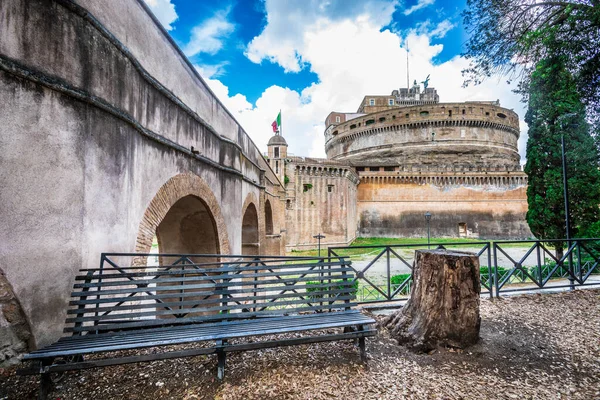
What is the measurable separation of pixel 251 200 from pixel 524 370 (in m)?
8.23

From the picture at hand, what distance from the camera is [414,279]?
353 centimetres

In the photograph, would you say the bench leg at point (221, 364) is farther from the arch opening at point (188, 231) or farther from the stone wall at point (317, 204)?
the stone wall at point (317, 204)

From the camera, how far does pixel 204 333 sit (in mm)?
2619

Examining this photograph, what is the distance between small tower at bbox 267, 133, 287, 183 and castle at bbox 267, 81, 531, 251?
83mm

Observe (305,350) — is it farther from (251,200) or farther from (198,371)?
(251,200)

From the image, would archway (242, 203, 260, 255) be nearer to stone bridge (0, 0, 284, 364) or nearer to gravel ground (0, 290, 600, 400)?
stone bridge (0, 0, 284, 364)

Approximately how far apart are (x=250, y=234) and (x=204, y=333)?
343 inches

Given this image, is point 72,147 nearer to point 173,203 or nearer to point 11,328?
point 11,328

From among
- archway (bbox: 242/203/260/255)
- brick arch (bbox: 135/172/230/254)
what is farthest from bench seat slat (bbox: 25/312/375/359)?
archway (bbox: 242/203/260/255)

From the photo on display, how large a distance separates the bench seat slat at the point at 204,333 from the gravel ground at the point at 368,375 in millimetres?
346

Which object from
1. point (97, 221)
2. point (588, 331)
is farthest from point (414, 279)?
point (97, 221)

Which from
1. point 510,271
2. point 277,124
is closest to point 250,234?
point 510,271

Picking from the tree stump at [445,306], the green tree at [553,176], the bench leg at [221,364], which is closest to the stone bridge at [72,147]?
the bench leg at [221,364]

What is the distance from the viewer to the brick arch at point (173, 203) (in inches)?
150
